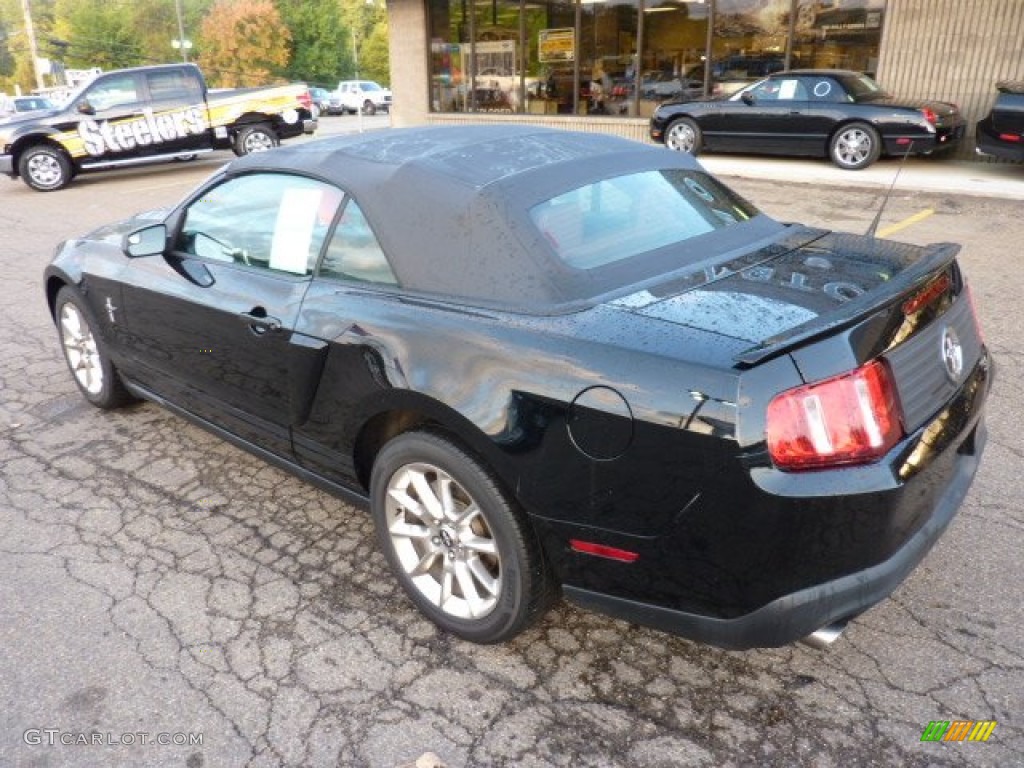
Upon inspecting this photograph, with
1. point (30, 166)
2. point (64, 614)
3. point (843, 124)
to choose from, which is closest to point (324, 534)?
point (64, 614)

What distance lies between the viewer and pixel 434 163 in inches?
111

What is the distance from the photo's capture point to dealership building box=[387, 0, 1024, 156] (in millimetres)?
13227

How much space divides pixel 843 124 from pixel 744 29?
4.08m

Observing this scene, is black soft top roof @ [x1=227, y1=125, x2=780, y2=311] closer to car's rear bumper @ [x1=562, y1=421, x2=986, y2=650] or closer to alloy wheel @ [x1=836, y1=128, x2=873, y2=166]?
car's rear bumper @ [x1=562, y1=421, x2=986, y2=650]

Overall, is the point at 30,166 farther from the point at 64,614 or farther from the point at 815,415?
the point at 815,415

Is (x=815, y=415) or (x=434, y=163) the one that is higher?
(x=434, y=163)

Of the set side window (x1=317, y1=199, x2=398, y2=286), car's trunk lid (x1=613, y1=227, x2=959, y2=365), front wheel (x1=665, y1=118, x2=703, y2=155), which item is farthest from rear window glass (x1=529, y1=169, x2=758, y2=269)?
front wheel (x1=665, y1=118, x2=703, y2=155)

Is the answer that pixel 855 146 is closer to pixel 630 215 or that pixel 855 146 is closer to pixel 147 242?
pixel 630 215

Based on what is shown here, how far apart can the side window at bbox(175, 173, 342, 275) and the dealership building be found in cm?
1376

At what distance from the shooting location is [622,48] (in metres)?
16.8

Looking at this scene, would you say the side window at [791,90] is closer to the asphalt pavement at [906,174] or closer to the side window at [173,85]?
the asphalt pavement at [906,174]

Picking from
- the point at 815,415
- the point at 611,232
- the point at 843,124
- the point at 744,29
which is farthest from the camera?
the point at 744,29

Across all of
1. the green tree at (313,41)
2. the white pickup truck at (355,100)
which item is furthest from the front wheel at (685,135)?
the green tree at (313,41)

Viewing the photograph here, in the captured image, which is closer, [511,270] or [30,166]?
[511,270]
